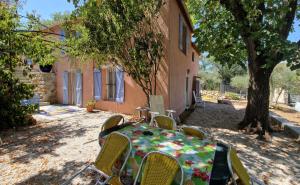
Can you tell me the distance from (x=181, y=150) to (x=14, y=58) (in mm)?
6990

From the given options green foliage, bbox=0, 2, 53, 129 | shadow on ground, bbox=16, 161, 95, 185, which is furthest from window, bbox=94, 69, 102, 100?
shadow on ground, bbox=16, 161, 95, 185

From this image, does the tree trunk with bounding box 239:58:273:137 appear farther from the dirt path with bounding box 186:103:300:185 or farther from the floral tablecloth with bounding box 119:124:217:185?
the floral tablecloth with bounding box 119:124:217:185

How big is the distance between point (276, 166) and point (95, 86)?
28.7 feet

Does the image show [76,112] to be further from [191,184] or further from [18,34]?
[191,184]

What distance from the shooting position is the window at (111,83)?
34.1 ft

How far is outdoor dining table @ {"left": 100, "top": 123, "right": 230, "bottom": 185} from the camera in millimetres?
2256

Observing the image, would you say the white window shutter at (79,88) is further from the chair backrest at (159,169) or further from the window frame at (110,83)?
the chair backrest at (159,169)

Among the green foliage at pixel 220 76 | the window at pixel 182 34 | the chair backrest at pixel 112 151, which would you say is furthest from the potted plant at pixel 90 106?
the green foliage at pixel 220 76

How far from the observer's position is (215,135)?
23.5 feet

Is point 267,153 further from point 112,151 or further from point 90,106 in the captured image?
point 90,106

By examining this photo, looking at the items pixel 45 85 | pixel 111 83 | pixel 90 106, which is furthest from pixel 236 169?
pixel 45 85

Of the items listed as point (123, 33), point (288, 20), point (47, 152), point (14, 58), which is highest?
A: point (288, 20)

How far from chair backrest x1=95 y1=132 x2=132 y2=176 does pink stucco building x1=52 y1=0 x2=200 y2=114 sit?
18.7ft

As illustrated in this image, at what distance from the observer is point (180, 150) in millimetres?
2846
